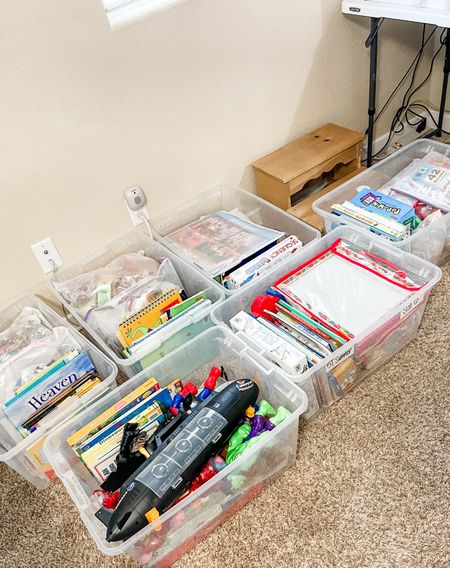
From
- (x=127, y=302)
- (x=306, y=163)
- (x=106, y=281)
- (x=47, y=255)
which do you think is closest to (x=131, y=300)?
(x=127, y=302)

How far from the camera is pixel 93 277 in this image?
1590mm

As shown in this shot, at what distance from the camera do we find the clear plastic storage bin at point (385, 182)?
151cm

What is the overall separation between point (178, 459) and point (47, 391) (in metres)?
0.42

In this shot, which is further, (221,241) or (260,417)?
(221,241)

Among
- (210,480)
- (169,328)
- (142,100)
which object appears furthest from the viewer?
(142,100)

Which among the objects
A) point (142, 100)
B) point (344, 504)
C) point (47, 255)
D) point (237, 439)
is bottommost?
point (344, 504)

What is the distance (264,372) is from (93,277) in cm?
66

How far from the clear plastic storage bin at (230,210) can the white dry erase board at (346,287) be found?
→ 0.59 feet

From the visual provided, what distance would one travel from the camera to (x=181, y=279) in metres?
1.64

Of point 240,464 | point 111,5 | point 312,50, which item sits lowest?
point 240,464

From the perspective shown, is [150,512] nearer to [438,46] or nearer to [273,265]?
[273,265]

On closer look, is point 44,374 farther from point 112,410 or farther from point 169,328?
point 169,328

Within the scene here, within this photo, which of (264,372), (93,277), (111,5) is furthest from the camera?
(93,277)

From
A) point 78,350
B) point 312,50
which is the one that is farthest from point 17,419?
point 312,50
